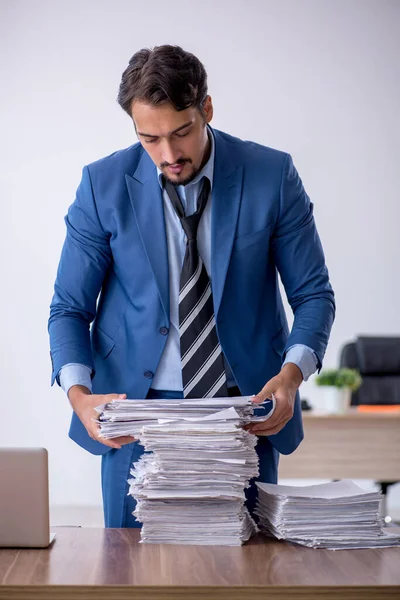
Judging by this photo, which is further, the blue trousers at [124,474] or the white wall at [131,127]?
the white wall at [131,127]

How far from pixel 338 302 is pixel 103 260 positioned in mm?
4264

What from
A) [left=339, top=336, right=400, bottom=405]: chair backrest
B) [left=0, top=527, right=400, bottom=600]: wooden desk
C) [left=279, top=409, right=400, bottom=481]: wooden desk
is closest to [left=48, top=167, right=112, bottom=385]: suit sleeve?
[left=0, top=527, right=400, bottom=600]: wooden desk

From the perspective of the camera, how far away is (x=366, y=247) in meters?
6.08

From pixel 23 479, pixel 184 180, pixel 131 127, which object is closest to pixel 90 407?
pixel 23 479

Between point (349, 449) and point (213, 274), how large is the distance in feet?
9.22

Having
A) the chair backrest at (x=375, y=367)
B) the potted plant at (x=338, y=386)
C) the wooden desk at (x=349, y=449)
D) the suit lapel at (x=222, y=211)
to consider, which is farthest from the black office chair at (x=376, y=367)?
the suit lapel at (x=222, y=211)

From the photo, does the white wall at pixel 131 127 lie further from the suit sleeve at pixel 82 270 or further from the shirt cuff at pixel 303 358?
the shirt cuff at pixel 303 358

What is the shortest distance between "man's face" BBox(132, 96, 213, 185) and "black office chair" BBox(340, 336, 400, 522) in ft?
11.1

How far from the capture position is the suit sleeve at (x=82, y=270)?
193cm

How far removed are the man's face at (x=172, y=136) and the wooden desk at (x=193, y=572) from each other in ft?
2.58

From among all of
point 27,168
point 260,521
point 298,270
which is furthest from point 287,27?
point 260,521

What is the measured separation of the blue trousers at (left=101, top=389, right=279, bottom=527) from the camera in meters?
1.89

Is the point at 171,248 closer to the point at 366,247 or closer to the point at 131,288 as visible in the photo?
the point at 131,288

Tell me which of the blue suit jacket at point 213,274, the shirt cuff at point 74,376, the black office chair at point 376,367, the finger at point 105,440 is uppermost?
the blue suit jacket at point 213,274
